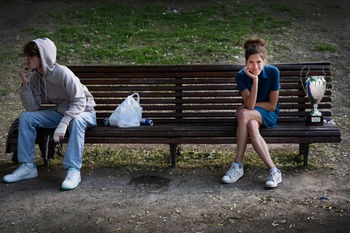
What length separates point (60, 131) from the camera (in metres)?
5.38

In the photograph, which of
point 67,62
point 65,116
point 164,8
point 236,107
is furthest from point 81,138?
point 164,8

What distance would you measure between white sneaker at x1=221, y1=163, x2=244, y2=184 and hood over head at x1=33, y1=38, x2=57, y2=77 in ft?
6.92

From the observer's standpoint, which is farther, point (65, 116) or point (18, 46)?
point (18, 46)

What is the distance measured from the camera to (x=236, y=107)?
20.0ft

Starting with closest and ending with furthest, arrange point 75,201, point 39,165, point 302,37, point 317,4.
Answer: point 75,201, point 39,165, point 302,37, point 317,4

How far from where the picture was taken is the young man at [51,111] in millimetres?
5344

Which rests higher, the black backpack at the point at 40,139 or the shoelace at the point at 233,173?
the black backpack at the point at 40,139

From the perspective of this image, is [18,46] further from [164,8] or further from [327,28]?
[327,28]

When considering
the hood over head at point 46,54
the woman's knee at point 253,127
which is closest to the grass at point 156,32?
the hood over head at point 46,54

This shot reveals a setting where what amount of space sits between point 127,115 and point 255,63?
1458mm

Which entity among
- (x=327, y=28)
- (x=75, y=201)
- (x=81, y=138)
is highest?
(x=327, y=28)

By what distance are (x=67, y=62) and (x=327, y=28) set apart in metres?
5.70

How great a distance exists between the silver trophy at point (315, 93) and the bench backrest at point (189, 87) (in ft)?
1.00

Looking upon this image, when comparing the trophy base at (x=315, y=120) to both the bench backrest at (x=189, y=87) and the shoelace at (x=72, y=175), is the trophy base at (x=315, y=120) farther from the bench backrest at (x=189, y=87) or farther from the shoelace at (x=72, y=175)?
the shoelace at (x=72, y=175)
